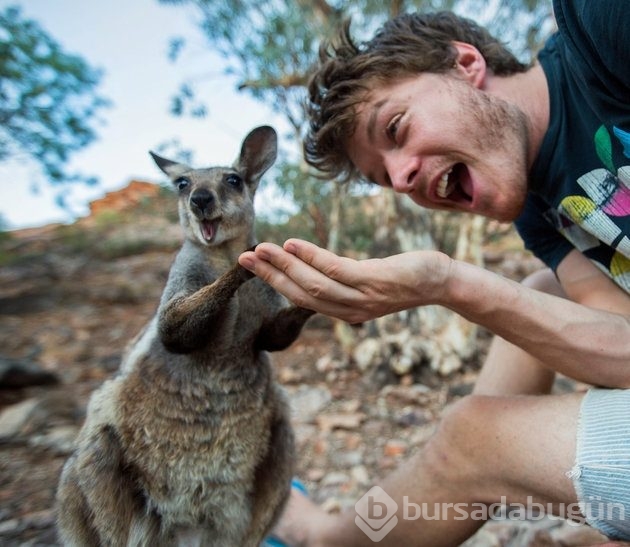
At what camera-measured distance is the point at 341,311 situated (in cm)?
129

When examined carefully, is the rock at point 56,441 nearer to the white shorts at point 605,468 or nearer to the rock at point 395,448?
the rock at point 395,448

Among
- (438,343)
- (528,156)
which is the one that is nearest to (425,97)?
(528,156)

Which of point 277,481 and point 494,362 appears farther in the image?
point 494,362

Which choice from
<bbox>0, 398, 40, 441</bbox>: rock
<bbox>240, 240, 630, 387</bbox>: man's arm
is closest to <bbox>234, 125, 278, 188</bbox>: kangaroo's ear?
<bbox>240, 240, 630, 387</bbox>: man's arm

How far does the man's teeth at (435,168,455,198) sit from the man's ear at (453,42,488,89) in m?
0.33

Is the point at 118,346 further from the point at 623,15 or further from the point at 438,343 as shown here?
the point at 623,15

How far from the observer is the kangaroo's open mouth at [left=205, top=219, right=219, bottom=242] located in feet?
5.49

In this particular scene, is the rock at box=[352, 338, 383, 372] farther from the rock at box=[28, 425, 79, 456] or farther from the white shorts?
the white shorts

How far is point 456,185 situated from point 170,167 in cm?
108

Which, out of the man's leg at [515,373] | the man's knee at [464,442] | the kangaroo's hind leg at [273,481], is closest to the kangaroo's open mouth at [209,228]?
the kangaroo's hind leg at [273,481]

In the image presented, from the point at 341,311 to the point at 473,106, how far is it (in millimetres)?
851

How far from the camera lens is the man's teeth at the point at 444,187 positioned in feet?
5.66

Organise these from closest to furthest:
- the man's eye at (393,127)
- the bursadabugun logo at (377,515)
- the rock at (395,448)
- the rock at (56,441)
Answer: the bursadabugun logo at (377,515) → the man's eye at (393,127) → the rock at (56,441) → the rock at (395,448)

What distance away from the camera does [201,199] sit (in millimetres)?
1639
